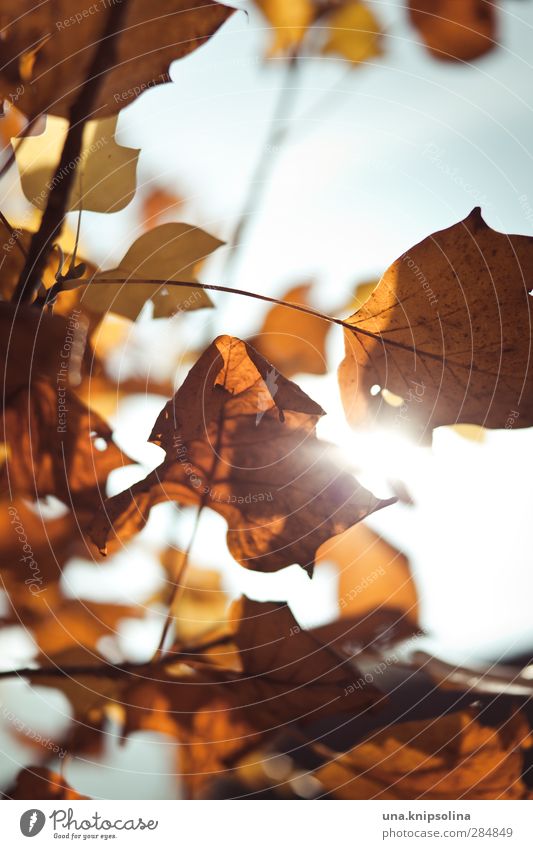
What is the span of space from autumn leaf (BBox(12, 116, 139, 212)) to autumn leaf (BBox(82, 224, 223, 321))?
30 millimetres

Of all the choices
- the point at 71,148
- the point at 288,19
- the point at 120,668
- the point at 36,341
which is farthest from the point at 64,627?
the point at 288,19

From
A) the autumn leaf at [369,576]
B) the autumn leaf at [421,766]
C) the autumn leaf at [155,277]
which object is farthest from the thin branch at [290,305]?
the autumn leaf at [421,766]

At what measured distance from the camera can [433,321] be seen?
1.27ft

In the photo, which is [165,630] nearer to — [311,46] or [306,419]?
[306,419]

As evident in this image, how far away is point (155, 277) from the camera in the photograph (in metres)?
0.38

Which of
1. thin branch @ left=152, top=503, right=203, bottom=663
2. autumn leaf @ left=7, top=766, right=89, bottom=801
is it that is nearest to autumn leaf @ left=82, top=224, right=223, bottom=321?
thin branch @ left=152, top=503, right=203, bottom=663

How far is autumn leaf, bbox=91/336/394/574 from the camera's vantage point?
1.21 feet

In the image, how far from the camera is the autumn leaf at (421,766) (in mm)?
386

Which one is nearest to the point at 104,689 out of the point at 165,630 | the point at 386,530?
the point at 165,630

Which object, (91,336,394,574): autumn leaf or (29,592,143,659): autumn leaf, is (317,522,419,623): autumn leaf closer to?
(91,336,394,574): autumn leaf

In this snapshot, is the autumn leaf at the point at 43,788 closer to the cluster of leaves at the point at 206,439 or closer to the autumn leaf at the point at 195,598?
the cluster of leaves at the point at 206,439

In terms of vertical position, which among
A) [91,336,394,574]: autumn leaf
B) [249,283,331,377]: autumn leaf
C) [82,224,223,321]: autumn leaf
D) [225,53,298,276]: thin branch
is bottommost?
[91,336,394,574]: autumn leaf
